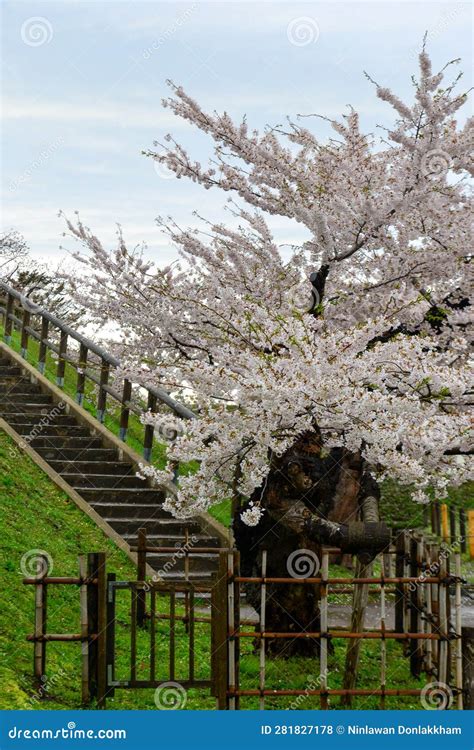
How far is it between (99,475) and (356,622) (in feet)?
23.6

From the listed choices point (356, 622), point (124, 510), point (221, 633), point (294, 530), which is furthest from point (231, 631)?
point (124, 510)

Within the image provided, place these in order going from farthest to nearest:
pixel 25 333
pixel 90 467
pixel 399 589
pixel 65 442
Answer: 1. pixel 25 333
2. pixel 65 442
3. pixel 90 467
4. pixel 399 589

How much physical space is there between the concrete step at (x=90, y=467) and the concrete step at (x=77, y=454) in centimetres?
12

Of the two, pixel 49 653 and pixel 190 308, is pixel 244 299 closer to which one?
pixel 190 308

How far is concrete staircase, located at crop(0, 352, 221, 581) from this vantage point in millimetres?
14227

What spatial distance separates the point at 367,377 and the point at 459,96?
3588 millimetres

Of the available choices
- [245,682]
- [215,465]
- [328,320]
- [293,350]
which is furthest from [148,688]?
[328,320]

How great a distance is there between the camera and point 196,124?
13375 mm

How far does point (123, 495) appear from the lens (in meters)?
15.5

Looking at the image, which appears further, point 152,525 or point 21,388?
point 21,388

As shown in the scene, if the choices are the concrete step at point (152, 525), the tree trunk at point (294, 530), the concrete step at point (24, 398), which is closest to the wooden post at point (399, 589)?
the tree trunk at point (294, 530)

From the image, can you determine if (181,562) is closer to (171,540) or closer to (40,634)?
(171,540)

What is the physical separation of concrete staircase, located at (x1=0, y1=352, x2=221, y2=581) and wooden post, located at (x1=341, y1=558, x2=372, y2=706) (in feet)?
12.6

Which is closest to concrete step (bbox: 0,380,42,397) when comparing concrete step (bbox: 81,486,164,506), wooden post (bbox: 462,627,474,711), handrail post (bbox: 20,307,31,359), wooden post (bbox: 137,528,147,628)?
handrail post (bbox: 20,307,31,359)
